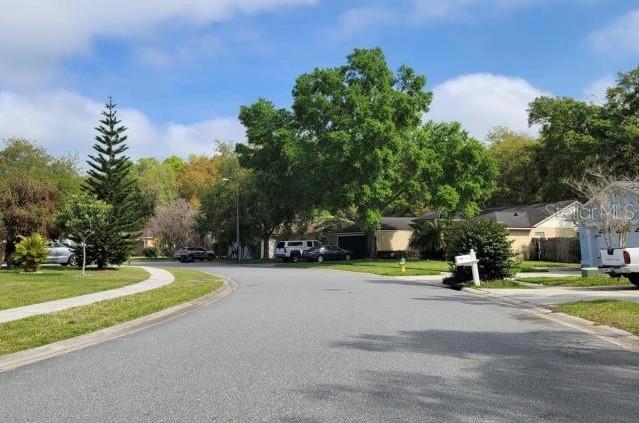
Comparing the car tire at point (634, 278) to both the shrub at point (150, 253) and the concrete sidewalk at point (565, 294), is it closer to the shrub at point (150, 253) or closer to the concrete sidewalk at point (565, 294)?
the concrete sidewalk at point (565, 294)

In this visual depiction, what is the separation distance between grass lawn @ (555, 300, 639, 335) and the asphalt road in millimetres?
1025

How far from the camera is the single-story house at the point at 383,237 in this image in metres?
59.1

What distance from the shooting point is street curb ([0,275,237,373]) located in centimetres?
900

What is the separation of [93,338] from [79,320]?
6.05 feet

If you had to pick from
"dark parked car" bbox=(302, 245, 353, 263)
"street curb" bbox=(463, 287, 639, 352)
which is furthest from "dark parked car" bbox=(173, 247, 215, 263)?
"street curb" bbox=(463, 287, 639, 352)

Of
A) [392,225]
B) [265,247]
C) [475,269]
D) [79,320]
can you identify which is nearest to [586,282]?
[475,269]

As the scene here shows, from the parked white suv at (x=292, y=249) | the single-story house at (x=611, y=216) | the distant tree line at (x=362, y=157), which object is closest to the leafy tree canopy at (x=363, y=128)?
the distant tree line at (x=362, y=157)

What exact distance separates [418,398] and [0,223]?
37300 mm

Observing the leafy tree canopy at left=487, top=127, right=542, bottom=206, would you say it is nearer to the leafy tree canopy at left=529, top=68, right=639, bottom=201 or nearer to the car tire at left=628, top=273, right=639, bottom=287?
the leafy tree canopy at left=529, top=68, right=639, bottom=201

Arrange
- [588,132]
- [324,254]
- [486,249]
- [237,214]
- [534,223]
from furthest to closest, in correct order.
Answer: [237,214] < [324,254] < [534,223] < [588,132] < [486,249]

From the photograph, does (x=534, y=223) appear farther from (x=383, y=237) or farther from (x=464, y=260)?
(x=464, y=260)

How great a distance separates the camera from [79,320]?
41.7 feet

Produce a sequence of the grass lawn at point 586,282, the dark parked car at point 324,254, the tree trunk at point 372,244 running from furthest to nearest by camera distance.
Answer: the tree trunk at point 372,244, the dark parked car at point 324,254, the grass lawn at point 586,282

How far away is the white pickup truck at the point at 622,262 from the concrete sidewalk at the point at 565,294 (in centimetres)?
51
